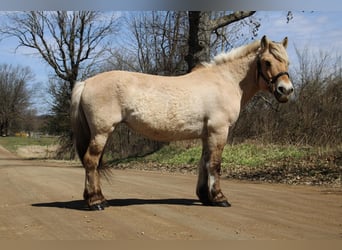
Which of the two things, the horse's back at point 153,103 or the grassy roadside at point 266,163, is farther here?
the grassy roadside at point 266,163

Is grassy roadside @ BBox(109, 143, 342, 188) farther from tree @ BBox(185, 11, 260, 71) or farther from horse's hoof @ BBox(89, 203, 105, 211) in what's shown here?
horse's hoof @ BBox(89, 203, 105, 211)

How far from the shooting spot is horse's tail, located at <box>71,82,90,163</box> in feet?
21.5

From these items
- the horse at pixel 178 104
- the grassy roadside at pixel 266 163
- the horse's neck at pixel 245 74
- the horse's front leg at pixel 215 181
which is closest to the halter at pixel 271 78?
the horse at pixel 178 104

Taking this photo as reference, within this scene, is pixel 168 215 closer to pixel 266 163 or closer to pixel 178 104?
pixel 178 104

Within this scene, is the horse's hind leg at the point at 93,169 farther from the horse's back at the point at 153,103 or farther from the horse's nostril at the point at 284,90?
the horse's nostril at the point at 284,90

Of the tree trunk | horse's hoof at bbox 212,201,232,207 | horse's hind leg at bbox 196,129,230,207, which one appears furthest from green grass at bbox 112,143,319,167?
horse's hoof at bbox 212,201,232,207

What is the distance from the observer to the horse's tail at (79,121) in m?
6.54

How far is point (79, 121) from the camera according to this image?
6.59m

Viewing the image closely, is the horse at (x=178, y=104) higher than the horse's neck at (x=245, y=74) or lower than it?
lower

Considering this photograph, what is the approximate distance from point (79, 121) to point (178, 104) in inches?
60.6

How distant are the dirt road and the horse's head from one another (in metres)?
1.82

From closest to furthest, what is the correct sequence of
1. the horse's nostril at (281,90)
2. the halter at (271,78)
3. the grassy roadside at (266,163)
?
the horse's nostril at (281,90) < the halter at (271,78) < the grassy roadside at (266,163)

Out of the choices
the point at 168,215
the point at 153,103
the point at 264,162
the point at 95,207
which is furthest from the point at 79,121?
the point at 264,162

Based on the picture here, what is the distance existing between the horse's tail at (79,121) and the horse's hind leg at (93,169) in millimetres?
270
